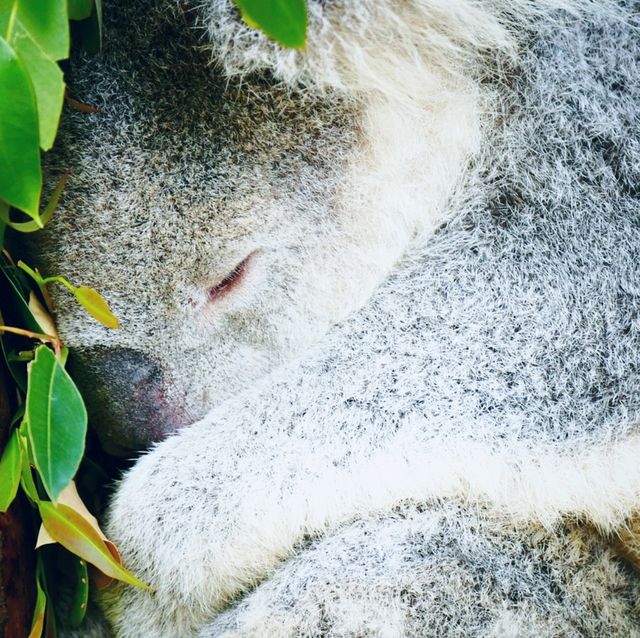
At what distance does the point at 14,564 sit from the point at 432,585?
2.67ft

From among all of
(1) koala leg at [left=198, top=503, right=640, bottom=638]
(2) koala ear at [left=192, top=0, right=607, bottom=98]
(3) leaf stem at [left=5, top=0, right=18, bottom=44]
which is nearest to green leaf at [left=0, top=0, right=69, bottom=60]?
(3) leaf stem at [left=5, top=0, right=18, bottom=44]

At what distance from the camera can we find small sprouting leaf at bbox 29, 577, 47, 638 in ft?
4.25

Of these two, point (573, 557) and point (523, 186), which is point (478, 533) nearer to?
point (573, 557)

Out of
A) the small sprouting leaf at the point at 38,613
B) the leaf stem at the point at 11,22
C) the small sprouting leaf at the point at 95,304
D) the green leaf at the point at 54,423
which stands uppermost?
the leaf stem at the point at 11,22

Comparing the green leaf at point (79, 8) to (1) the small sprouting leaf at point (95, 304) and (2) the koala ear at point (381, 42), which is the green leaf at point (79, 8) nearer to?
(2) the koala ear at point (381, 42)

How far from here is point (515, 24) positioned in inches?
67.3

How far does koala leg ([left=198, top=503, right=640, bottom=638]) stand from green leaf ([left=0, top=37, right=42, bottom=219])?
94 cm

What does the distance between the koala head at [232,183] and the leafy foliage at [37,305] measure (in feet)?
0.53

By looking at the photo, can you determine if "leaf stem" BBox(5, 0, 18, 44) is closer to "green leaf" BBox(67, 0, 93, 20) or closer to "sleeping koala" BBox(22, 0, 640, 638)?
"green leaf" BBox(67, 0, 93, 20)

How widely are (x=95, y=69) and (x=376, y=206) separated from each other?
70 centimetres

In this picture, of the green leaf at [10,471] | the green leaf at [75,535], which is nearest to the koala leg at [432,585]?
the green leaf at [75,535]

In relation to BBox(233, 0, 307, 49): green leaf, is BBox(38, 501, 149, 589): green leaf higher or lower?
lower

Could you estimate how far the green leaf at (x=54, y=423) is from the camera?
3.57 ft

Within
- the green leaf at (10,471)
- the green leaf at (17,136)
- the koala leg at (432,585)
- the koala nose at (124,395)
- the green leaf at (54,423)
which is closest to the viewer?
the green leaf at (17,136)
